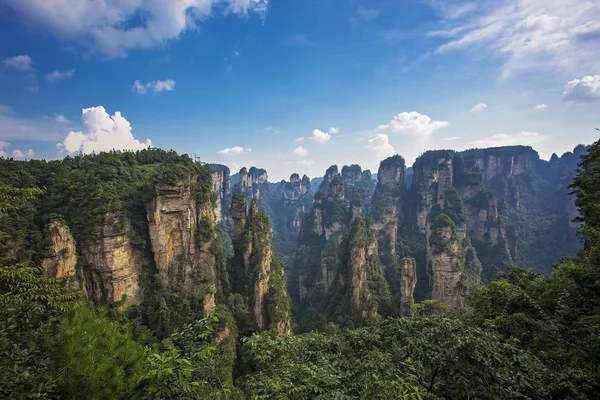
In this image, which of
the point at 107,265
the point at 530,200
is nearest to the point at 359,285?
the point at 107,265

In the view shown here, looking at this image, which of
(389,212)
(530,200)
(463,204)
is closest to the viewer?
(389,212)

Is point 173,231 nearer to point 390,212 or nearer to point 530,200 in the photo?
point 390,212

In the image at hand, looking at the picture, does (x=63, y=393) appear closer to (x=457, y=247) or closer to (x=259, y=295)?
(x=259, y=295)

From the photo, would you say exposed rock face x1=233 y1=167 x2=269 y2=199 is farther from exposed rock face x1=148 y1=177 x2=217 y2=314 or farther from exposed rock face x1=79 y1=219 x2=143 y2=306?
exposed rock face x1=79 y1=219 x2=143 y2=306

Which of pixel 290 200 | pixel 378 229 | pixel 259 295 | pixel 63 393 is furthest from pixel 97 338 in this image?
pixel 290 200

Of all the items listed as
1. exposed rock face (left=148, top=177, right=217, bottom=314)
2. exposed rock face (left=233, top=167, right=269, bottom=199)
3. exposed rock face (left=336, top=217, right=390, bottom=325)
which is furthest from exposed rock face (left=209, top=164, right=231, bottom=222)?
exposed rock face (left=148, top=177, right=217, bottom=314)
